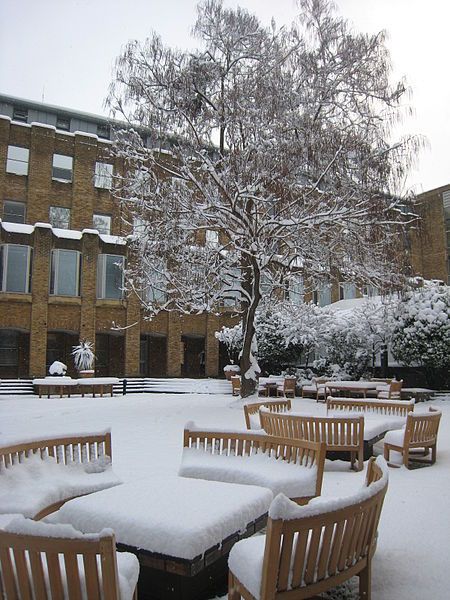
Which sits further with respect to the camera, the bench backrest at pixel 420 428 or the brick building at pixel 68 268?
the brick building at pixel 68 268

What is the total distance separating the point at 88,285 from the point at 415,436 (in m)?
23.2

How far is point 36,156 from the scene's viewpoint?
30.2 m

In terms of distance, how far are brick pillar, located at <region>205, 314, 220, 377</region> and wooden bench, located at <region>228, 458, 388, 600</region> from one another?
28.2 m

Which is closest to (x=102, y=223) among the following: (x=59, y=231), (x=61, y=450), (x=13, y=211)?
(x=59, y=231)

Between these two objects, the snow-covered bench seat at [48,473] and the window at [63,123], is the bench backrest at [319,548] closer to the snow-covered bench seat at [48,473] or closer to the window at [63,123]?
the snow-covered bench seat at [48,473]

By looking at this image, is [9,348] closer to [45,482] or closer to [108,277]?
[108,277]

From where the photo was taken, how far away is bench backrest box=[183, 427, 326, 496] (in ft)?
16.0

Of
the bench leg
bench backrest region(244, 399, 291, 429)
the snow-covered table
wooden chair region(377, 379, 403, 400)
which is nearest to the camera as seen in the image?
the snow-covered table

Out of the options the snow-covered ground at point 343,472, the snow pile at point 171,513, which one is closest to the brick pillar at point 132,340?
the snow-covered ground at point 343,472

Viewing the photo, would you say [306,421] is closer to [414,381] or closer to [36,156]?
[414,381]

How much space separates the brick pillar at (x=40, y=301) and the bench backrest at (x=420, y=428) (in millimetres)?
22651

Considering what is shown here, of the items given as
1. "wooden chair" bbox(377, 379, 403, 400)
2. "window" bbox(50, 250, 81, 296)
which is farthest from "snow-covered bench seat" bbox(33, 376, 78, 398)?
"wooden chair" bbox(377, 379, 403, 400)

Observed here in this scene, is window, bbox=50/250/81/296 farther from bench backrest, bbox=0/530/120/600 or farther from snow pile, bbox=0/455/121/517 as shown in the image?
bench backrest, bbox=0/530/120/600

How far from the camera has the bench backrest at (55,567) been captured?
2.29m
